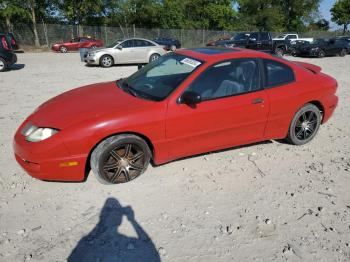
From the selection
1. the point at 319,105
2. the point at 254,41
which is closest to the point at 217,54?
the point at 319,105

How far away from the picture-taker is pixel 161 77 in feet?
15.6

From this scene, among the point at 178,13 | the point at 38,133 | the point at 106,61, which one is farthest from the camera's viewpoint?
the point at 178,13

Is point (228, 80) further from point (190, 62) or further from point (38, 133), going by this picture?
point (38, 133)

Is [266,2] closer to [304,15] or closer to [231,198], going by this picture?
[304,15]

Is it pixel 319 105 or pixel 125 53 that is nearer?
pixel 319 105

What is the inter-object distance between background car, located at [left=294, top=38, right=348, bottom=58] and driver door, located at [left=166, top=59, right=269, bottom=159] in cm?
1847

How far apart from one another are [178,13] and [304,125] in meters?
41.1

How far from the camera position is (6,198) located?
3.78 m

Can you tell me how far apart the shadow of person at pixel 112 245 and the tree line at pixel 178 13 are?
108 feet

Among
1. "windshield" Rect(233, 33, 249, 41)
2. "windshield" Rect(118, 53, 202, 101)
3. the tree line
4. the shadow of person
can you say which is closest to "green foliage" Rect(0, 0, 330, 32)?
the tree line

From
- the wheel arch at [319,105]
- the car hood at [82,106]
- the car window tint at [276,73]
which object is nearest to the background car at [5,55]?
the car hood at [82,106]

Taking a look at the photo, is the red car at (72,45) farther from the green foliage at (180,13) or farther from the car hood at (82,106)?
the car hood at (82,106)

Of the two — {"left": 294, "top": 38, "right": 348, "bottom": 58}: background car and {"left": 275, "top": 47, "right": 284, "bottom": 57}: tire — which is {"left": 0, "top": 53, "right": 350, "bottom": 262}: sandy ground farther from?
{"left": 275, "top": 47, "right": 284, "bottom": 57}: tire

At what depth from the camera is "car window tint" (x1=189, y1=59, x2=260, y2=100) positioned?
4309 millimetres
